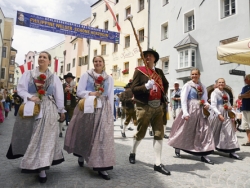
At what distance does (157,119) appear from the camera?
167 inches

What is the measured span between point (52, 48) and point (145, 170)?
45.4 meters

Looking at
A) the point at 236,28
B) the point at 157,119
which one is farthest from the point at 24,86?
the point at 236,28

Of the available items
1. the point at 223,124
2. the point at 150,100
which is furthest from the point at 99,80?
the point at 223,124

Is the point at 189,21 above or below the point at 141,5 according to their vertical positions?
below

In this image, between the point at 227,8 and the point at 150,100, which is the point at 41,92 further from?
the point at 227,8

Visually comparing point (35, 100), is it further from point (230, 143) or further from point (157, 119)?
point (230, 143)

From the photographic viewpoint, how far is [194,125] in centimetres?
505

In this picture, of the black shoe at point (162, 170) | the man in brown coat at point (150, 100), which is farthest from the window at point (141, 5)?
the black shoe at point (162, 170)

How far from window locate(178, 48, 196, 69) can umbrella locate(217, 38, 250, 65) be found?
998cm

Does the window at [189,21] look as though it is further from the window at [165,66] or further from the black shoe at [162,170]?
the black shoe at [162,170]

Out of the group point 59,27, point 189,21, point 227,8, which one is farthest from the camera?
→ point 189,21

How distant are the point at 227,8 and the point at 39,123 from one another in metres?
15.0

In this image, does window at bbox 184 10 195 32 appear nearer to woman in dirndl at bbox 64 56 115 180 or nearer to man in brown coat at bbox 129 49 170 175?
man in brown coat at bbox 129 49 170 175

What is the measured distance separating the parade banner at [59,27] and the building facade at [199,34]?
183 inches
